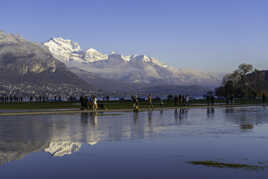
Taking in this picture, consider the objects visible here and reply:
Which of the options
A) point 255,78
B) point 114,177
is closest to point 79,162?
point 114,177

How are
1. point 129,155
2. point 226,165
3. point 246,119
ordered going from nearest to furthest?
point 226,165 → point 129,155 → point 246,119

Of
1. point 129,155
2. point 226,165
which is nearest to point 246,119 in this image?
point 129,155

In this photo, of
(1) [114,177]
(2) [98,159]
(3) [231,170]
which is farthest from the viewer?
(2) [98,159]

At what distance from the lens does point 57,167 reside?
36.3ft

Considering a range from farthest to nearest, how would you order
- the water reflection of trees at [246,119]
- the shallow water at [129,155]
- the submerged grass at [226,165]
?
the water reflection of trees at [246,119]
the submerged grass at [226,165]
the shallow water at [129,155]

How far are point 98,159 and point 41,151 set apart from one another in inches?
108

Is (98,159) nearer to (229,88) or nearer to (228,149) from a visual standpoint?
(228,149)

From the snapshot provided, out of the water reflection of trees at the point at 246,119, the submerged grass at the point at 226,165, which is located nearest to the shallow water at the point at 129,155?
the submerged grass at the point at 226,165

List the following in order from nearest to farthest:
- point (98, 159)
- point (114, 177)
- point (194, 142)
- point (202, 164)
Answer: point (114, 177) < point (202, 164) < point (98, 159) < point (194, 142)

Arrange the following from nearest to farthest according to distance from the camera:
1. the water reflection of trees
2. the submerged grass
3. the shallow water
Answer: the shallow water → the submerged grass → the water reflection of trees

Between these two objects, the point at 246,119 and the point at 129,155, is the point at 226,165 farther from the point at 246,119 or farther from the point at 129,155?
the point at 246,119

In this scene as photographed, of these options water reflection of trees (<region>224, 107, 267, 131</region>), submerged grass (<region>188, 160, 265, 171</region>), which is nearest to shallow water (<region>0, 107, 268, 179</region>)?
submerged grass (<region>188, 160, 265, 171</region>)

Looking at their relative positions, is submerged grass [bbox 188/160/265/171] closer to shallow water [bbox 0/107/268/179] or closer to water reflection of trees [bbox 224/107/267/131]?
shallow water [bbox 0/107/268/179]

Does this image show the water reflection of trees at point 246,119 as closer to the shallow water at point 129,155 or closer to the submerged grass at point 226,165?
the shallow water at point 129,155
